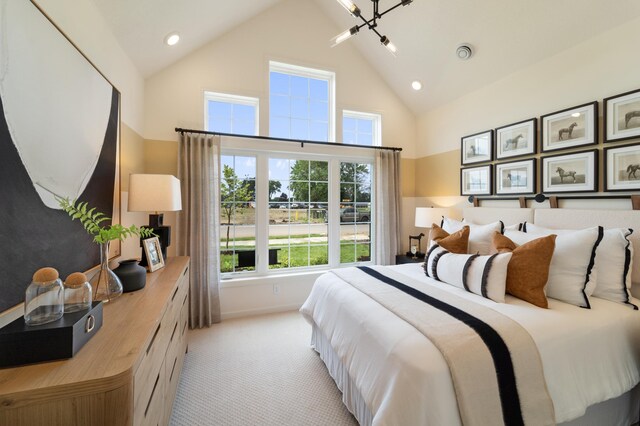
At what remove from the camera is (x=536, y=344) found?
53.3 inches

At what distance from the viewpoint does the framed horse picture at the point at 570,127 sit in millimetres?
2285

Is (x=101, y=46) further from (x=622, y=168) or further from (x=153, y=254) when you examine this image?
(x=622, y=168)

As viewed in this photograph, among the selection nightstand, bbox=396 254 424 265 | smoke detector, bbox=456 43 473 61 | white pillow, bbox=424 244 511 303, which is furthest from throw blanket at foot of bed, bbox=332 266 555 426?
smoke detector, bbox=456 43 473 61

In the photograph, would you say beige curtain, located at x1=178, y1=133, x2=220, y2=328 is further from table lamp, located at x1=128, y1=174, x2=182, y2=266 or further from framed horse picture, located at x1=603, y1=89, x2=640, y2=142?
framed horse picture, located at x1=603, y1=89, x2=640, y2=142

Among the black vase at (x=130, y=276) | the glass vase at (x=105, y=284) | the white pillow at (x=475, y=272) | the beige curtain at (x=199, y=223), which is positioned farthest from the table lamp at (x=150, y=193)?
the white pillow at (x=475, y=272)

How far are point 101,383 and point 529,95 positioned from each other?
3855 mm

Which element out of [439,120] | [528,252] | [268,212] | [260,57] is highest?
[260,57]

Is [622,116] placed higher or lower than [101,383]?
higher

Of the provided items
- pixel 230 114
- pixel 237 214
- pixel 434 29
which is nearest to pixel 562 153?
pixel 434 29

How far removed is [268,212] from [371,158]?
170 cm

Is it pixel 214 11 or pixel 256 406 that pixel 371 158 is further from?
pixel 256 406

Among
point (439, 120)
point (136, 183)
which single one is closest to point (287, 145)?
point (136, 183)

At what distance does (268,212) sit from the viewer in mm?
3557

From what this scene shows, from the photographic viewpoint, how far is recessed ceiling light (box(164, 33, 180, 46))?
2.58 meters
